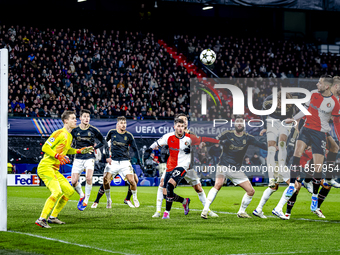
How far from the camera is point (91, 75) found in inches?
1118

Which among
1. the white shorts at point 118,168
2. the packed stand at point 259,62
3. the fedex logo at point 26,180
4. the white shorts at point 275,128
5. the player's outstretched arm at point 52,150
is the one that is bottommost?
the fedex logo at point 26,180

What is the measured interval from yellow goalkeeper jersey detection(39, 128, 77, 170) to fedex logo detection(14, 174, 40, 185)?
15.1 metres

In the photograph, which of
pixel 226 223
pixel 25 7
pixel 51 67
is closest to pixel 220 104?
pixel 51 67

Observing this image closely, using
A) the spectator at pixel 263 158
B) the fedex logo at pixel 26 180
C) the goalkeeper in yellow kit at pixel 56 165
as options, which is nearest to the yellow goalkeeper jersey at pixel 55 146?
the goalkeeper in yellow kit at pixel 56 165

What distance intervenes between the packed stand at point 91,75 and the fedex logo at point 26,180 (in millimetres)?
2916

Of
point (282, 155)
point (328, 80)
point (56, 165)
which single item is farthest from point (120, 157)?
point (328, 80)

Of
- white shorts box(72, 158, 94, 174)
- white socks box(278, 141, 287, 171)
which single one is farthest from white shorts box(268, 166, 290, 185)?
white shorts box(72, 158, 94, 174)

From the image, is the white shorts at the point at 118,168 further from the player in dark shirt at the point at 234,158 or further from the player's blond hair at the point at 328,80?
the player's blond hair at the point at 328,80

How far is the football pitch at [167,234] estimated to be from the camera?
23.9 feet

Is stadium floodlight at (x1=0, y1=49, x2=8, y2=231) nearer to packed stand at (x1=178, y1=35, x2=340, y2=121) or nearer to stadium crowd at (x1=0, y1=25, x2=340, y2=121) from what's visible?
stadium crowd at (x1=0, y1=25, x2=340, y2=121)

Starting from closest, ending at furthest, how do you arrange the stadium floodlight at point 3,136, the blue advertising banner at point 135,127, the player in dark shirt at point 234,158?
1. the stadium floodlight at point 3,136
2. the player in dark shirt at point 234,158
3. the blue advertising banner at point 135,127

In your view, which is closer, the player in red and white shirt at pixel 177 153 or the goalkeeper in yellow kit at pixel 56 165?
the goalkeeper in yellow kit at pixel 56 165

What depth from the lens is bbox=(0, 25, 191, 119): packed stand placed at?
85.9ft

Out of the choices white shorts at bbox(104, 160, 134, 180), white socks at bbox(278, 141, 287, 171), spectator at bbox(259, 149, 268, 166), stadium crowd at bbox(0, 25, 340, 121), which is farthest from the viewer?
spectator at bbox(259, 149, 268, 166)
